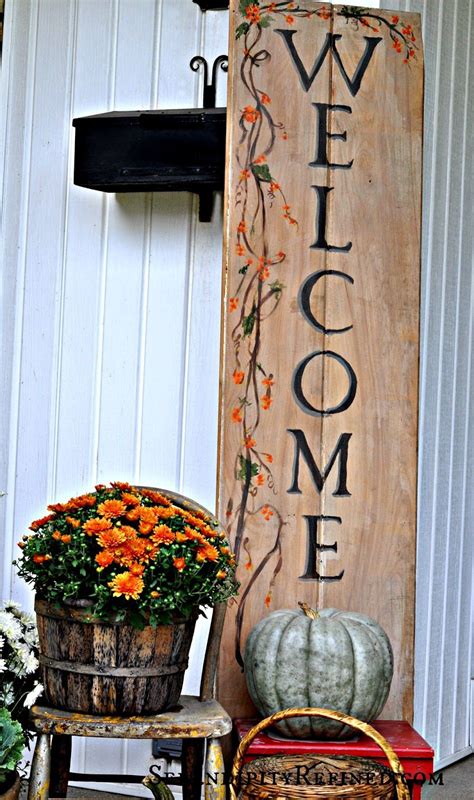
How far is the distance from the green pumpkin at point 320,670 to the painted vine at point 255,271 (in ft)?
0.87

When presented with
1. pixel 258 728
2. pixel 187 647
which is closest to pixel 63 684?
pixel 187 647

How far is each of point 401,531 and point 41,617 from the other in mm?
1078

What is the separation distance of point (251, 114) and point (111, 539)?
135 centimetres

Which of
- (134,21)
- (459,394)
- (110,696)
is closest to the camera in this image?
(110,696)

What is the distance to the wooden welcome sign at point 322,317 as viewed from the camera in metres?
2.87

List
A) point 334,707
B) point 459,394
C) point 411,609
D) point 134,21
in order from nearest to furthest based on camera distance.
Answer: point 334,707 < point 411,609 < point 134,21 < point 459,394

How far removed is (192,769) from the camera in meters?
2.56

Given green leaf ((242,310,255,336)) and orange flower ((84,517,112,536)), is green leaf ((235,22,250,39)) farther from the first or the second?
orange flower ((84,517,112,536))

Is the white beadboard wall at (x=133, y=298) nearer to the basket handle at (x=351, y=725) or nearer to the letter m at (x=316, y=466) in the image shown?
the letter m at (x=316, y=466)

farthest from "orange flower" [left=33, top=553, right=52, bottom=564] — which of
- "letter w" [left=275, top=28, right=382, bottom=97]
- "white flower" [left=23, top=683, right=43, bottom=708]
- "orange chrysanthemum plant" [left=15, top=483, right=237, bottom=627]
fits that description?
"letter w" [left=275, top=28, right=382, bottom=97]

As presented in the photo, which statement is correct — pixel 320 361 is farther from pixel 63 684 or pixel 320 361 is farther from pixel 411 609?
pixel 63 684

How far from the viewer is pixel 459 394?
12.2 feet

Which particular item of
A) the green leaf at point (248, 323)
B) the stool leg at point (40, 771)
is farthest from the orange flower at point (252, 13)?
the stool leg at point (40, 771)

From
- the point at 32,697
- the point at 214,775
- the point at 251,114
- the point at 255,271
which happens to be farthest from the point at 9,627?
the point at 251,114
